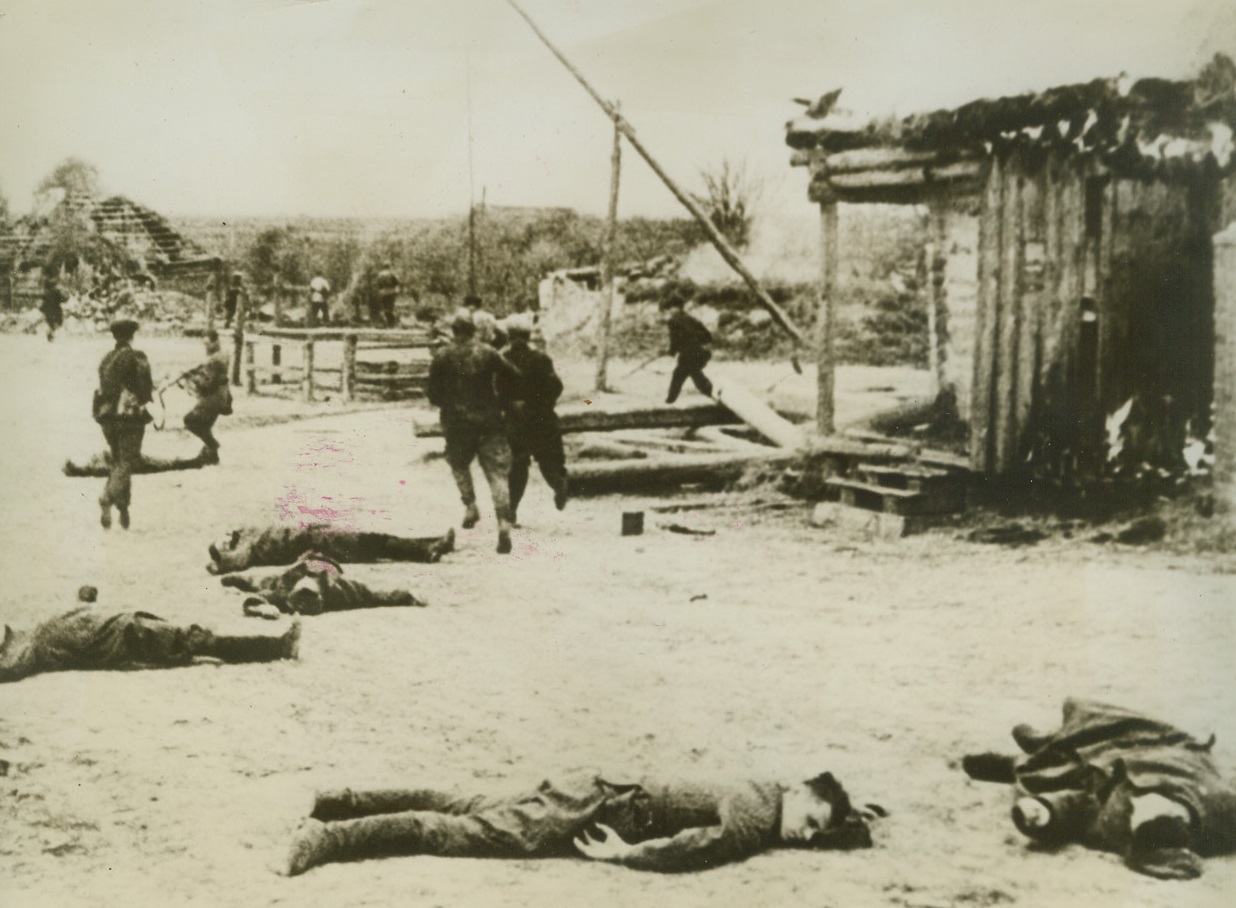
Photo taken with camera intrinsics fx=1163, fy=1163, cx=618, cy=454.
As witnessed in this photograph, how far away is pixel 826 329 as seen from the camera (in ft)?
11.9

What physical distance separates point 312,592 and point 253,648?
0.22 metres

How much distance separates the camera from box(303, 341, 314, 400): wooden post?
3467 mm

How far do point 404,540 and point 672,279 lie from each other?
1.08 m

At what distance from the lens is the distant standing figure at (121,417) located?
3.41 metres

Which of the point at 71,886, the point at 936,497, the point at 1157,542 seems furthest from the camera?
the point at 936,497

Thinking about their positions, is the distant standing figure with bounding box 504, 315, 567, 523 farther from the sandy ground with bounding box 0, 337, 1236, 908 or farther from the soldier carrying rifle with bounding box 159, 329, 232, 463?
the soldier carrying rifle with bounding box 159, 329, 232, 463

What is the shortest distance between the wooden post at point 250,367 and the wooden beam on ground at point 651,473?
1004 millimetres

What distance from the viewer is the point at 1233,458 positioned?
10.8 ft


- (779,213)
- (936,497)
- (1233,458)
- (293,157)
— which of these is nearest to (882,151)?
(779,213)

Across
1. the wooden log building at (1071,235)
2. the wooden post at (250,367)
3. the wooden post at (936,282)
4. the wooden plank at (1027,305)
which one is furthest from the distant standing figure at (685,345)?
the wooden post at (250,367)

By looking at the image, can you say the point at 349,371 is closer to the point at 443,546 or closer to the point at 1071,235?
the point at 443,546

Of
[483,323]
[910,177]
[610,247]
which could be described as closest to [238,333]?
[483,323]

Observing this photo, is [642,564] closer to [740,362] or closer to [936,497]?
[740,362]

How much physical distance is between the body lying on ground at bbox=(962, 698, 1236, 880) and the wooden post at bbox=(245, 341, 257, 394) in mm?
2328
